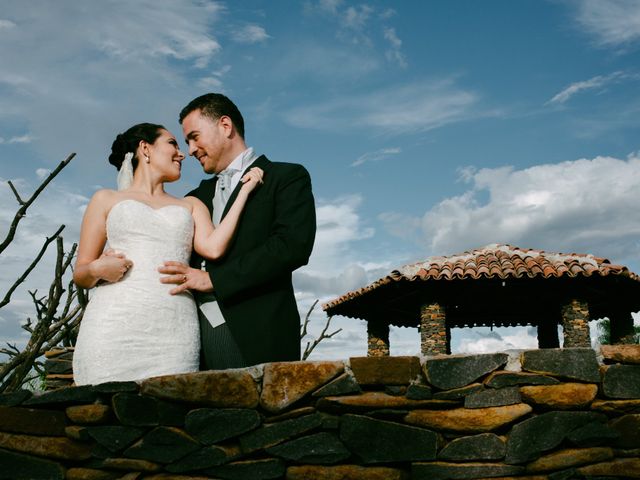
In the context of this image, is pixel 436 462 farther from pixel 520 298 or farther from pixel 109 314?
pixel 520 298

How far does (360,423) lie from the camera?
2.96 meters

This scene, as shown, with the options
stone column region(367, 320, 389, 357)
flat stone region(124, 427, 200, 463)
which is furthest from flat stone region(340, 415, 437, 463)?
stone column region(367, 320, 389, 357)

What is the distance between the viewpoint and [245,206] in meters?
3.33

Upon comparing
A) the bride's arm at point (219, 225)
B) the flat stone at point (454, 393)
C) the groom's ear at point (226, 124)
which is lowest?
the flat stone at point (454, 393)

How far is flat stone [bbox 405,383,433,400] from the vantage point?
118 inches

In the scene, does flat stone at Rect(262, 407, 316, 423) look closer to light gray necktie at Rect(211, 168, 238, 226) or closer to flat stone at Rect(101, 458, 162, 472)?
flat stone at Rect(101, 458, 162, 472)

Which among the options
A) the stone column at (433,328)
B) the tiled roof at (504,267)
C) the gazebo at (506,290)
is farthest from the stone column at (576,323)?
the stone column at (433,328)

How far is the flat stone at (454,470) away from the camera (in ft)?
9.72

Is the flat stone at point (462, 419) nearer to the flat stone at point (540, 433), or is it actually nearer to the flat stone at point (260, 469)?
the flat stone at point (540, 433)

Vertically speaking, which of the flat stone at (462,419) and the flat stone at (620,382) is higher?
the flat stone at (620,382)

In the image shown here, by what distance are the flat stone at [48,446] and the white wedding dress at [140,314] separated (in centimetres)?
32

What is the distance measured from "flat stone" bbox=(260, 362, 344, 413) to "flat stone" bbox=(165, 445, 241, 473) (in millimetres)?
270

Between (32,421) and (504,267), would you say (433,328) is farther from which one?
(32,421)

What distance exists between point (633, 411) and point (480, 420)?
0.86 m
